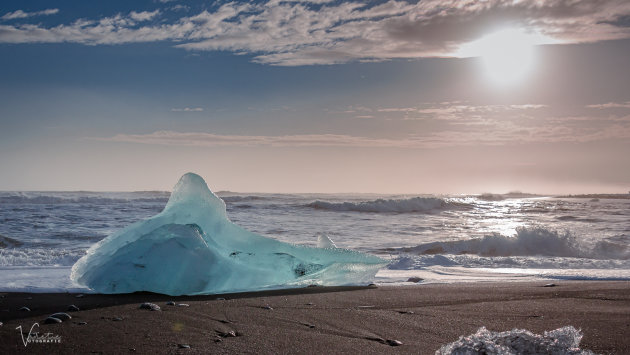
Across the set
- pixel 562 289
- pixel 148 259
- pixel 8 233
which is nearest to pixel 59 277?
pixel 148 259

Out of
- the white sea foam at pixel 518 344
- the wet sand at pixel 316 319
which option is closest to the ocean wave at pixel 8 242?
the wet sand at pixel 316 319

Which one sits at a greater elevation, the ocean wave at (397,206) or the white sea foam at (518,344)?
the white sea foam at (518,344)

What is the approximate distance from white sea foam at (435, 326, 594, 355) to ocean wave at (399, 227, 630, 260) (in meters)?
8.29

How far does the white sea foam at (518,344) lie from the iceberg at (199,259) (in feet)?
10.8

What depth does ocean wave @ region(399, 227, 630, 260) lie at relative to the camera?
10.0 meters

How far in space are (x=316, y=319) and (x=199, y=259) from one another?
1738 mm

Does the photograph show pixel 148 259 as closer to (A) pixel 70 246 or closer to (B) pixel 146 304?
(B) pixel 146 304

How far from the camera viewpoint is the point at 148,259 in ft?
16.0

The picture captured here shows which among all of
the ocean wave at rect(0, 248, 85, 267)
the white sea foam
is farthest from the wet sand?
the ocean wave at rect(0, 248, 85, 267)

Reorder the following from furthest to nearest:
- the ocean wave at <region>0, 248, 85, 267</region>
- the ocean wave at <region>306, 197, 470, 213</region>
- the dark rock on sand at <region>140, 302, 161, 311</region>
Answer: the ocean wave at <region>306, 197, 470, 213</region>, the ocean wave at <region>0, 248, 85, 267</region>, the dark rock on sand at <region>140, 302, 161, 311</region>

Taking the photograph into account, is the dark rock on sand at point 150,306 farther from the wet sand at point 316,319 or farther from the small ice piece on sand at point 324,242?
the small ice piece on sand at point 324,242

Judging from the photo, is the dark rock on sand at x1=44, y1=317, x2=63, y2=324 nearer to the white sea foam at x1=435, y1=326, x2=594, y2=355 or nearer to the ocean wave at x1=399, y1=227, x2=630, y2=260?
the white sea foam at x1=435, y1=326, x2=594, y2=355

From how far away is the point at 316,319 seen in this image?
12.1ft

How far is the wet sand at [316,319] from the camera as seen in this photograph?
2.89 m
